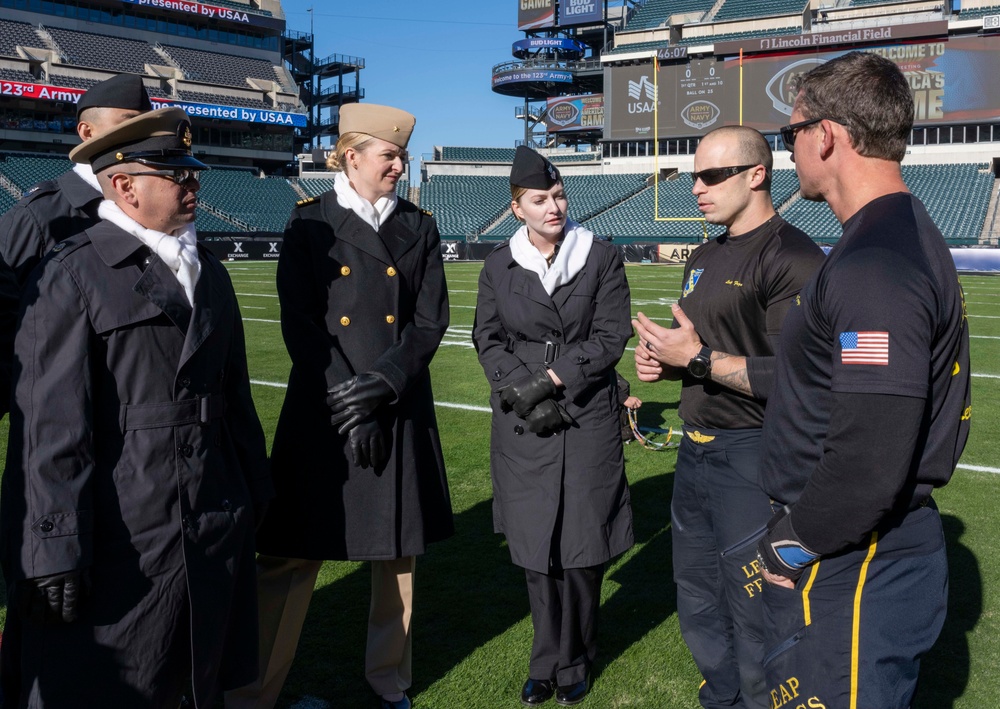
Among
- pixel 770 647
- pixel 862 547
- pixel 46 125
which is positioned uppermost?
pixel 46 125

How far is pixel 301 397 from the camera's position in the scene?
3605 millimetres

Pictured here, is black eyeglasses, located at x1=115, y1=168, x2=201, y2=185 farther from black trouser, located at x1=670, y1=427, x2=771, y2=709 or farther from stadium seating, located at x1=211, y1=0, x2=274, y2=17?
stadium seating, located at x1=211, y1=0, x2=274, y2=17

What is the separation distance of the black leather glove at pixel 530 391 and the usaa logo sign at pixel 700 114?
44.3 m

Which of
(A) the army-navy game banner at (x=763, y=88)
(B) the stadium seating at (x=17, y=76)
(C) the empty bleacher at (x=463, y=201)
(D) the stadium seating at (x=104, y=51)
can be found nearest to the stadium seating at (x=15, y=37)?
(B) the stadium seating at (x=17, y=76)

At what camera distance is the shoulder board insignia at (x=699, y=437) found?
3256 millimetres

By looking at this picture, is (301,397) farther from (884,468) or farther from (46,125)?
(46,125)

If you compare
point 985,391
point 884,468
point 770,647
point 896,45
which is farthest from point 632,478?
point 896,45

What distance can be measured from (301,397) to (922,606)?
238 centimetres

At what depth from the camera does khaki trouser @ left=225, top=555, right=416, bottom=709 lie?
3479mm

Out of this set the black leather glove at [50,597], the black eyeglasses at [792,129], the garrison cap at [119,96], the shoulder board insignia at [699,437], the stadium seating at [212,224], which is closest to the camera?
the black eyeglasses at [792,129]

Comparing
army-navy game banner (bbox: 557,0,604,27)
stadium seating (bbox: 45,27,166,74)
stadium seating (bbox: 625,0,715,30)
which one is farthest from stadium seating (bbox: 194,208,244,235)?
army-navy game banner (bbox: 557,0,604,27)

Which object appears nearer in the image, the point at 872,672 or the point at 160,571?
the point at 872,672

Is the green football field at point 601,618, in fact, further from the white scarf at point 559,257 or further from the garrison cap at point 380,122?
the garrison cap at point 380,122

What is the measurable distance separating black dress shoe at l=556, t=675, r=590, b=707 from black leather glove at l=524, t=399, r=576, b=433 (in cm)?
106
